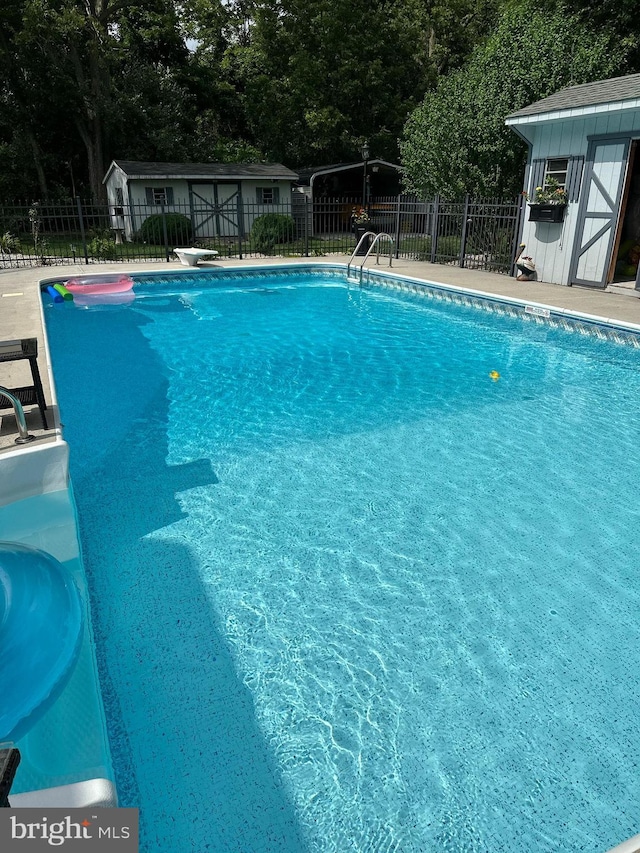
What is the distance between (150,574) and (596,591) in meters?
2.73

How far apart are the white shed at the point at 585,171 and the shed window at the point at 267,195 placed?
14254 mm

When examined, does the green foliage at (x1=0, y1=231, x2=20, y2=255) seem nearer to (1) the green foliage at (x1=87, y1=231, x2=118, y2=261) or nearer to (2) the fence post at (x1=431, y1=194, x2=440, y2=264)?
(1) the green foliage at (x1=87, y1=231, x2=118, y2=261)

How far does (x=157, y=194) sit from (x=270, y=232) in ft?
20.5

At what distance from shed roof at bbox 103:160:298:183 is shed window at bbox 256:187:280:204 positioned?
73cm

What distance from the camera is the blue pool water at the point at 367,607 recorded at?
2.43 meters

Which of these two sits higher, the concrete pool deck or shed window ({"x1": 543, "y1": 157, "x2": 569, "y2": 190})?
shed window ({"x1": 543, "y1": 157, "x2": 569, "y2": 190})

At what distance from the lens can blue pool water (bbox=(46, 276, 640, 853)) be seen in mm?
2426

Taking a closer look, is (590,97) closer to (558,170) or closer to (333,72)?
(558,170)

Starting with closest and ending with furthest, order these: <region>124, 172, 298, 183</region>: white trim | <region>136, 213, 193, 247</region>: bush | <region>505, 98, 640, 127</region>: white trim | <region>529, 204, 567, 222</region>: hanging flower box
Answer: <region>505, 98, 640, 127</region>: white trim → <region>529, 204, 567, 222</region>: hanging flower box → <region>136, 213, 193, 247</region>: bush → <region>124, 172, 298, 183</region>: white trim

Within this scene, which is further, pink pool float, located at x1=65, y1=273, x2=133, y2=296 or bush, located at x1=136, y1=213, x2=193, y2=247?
bush, located at x1=136, y1=213, x2=193, y2=247

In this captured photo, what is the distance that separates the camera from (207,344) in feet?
31.1

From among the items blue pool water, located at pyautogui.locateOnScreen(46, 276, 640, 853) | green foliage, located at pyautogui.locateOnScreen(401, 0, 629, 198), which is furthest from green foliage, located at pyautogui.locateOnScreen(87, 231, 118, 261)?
blue pool water, located at pyautogui.locateOnScreen(46, 276, 640, 853)

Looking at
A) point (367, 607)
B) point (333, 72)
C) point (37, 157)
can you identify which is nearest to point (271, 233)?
point (333, 72)

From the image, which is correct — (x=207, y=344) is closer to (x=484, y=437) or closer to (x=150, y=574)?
(x=484, y=437)
